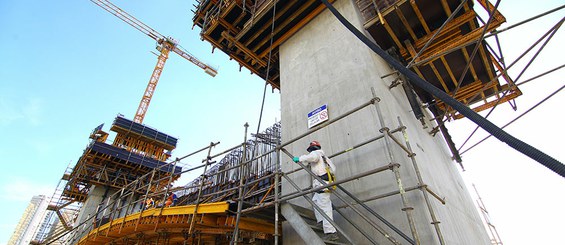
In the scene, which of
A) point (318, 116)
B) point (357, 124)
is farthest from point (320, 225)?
point (318, 116)

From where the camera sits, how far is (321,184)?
5.03 m

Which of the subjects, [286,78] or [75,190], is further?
[75,190]

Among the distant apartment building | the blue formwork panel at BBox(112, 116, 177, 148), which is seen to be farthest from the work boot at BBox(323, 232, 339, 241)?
the distant apartment building

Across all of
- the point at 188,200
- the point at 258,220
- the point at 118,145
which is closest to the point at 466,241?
the point at 258,220

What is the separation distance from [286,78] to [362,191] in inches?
193

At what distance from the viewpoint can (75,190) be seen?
26266 millimetres

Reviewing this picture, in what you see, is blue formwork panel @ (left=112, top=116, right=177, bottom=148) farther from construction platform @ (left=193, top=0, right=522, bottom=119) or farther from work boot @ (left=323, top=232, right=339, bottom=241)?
work boot @ (left=323, top=232, right=339, bottom=241)

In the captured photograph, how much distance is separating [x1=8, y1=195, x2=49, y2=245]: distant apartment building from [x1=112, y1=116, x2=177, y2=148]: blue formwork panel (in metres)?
94.6

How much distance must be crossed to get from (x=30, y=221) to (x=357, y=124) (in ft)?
486

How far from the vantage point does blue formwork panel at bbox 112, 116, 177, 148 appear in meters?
27.1

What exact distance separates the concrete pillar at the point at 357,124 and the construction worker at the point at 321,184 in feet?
2.31

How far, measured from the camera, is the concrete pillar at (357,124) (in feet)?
16.1

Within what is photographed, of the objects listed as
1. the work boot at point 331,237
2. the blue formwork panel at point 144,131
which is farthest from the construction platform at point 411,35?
the blue formwork panel at point 144,131

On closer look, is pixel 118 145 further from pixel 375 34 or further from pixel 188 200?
pixel 375 34
